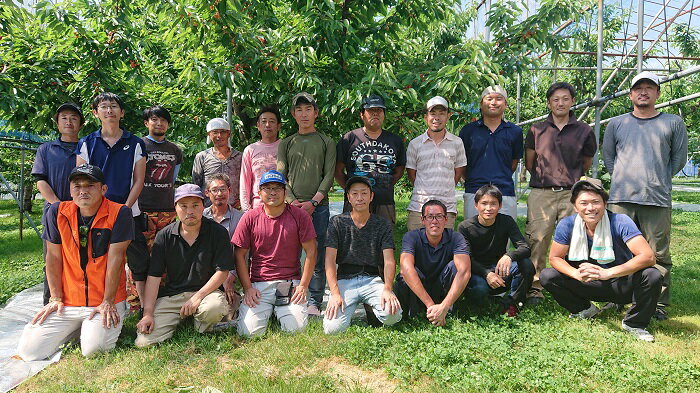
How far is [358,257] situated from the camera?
417 cm

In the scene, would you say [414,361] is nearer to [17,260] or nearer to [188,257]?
[188,257]

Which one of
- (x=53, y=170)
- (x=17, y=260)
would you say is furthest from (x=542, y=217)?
(x=17, y=260)

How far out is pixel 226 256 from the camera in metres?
3.94

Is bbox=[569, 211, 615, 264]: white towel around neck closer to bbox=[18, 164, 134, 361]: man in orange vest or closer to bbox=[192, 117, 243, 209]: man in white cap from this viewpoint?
bbox=[192, 117, 243, 209]: man in white cap

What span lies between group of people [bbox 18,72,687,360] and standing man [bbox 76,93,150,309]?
0.01m

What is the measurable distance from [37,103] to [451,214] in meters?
5.18

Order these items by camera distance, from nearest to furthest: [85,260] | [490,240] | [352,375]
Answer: [352,375], [85,260], [490,240]

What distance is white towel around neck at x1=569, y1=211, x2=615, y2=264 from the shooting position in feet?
12.8

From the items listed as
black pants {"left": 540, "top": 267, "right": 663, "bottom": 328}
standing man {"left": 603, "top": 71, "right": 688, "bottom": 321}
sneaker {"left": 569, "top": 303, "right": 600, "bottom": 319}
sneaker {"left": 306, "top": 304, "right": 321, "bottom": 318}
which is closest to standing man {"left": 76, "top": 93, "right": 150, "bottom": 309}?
sneaker {"left": 306, "top": 304, "right": 321, "bottom": 318}

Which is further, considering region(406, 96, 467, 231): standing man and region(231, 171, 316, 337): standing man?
region(406, 96, 467, 231): standing man

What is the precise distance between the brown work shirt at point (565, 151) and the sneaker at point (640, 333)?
1.38 m

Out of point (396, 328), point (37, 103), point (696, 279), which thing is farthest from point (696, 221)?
point (37, 103)

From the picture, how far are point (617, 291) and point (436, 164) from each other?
1887 millimetres

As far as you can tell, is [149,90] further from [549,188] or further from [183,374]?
[549,188]
